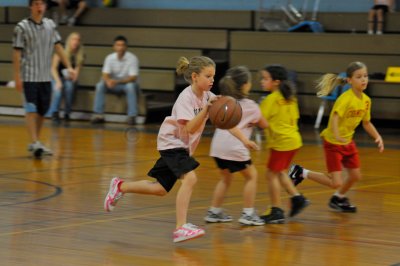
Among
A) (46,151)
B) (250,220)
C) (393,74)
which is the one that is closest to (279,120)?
(250,220)

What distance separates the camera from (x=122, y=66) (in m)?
15.6

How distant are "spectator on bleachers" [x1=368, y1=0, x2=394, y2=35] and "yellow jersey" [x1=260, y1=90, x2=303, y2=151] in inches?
342

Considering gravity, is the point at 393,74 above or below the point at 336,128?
above

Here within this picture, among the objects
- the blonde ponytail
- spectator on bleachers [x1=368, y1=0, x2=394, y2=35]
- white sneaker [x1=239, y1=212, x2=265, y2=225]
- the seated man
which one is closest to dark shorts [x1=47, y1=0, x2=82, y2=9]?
the seated man

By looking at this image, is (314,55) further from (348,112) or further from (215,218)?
(215,218)

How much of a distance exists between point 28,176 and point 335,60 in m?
7.75

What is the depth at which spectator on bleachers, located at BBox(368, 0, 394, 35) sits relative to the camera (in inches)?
606

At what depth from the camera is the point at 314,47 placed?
15781 mm

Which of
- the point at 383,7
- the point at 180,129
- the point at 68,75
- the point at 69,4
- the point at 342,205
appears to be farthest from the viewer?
the point at 69,4

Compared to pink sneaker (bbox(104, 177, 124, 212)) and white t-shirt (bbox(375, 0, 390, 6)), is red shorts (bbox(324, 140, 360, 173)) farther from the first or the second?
white t-shirt (bbox(375, 0, 390, 6))

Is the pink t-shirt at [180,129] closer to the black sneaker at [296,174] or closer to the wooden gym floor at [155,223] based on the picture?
the wooden gym floor at [155,223]

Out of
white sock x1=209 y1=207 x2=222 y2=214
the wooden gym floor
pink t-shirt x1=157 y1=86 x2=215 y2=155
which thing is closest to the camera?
the wooden gym floor

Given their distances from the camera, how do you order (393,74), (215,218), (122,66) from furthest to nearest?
1. (122,66)
2. (393,74)
3. (215,218)

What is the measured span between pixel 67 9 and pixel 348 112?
1193 cm
